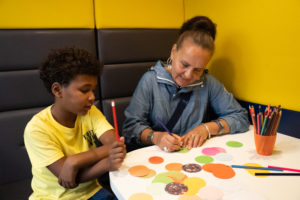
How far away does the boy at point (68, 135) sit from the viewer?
84cm

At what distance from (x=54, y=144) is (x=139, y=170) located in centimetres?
35

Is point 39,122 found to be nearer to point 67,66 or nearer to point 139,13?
point 67,66

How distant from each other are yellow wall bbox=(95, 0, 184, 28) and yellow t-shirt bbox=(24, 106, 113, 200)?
71 centimetres

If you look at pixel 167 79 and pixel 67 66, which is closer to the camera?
pixel 67 66

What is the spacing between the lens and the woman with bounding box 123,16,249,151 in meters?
1.07

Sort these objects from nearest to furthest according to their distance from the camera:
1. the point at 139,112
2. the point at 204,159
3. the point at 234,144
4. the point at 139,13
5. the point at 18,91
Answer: the point at 204,159, the point at 234,144, the point at 139,112, the point at 18,91, the point at 139,13

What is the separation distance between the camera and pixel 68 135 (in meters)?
0.95

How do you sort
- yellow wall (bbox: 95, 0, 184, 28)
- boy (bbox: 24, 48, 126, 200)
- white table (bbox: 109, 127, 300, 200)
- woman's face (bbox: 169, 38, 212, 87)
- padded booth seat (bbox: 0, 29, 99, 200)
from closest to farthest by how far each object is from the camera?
white table (bbox: 109, 127, 300, 200)
boy (bbox: 24, 48, 126, 200)
woman's face (bbox: 169, 38, 212, 87)
padded booth seat (bbox: 0, 29, 99, 200)
yellow wall (bbox: 95, 0, 184, 28)

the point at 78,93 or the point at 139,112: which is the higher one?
the point at 78,93

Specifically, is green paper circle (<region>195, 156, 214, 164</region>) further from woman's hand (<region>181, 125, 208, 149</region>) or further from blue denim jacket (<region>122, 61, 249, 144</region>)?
blue denim jacket (<region>122, 61, 249, 144</region>)

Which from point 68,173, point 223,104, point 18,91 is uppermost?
point 18,91

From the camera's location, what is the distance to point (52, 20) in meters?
1.35

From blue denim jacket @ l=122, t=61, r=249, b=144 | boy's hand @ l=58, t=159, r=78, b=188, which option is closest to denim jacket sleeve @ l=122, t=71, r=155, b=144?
blue denim jacket @ l=122, t=61, r=249, b=144

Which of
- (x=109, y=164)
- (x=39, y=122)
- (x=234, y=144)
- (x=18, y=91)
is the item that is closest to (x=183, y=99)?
(x=234, y=144)
